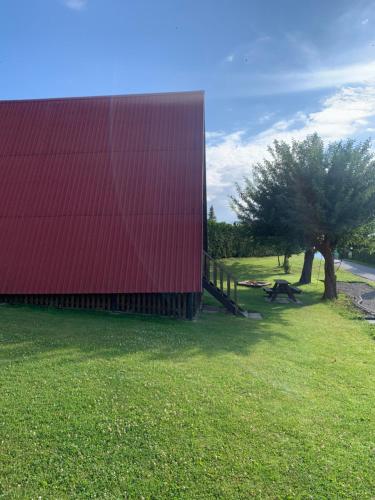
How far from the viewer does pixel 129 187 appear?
10742 millimetres

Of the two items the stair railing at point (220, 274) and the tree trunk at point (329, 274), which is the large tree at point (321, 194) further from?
the stair railing at point (220, 274)

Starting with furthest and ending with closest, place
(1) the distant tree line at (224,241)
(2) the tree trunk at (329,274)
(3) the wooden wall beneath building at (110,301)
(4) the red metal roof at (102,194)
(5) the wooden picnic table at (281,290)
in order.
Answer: (1) the distant tree line at (224,241)
(2) the tree trunk at (329,274)
(5) the wooden picnic table at (281,290)
(3) the wooden wall beneath building at (110,301)
(4) the red metal roof at (102,194)

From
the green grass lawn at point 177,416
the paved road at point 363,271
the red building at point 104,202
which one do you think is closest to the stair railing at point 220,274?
the red building at point 104,202

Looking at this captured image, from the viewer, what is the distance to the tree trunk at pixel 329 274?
14664mm

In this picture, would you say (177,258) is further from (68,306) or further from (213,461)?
(213,461)

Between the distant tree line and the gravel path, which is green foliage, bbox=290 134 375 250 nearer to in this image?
the gravel path

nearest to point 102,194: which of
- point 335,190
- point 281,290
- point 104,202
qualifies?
point 104,202

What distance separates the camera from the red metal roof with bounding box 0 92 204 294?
9.73m

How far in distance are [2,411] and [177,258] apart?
20.5 ft

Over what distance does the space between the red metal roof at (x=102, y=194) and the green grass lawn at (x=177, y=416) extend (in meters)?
2.38

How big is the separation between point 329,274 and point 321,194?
12.4 ft

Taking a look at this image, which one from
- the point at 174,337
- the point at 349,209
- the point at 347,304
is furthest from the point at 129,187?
the point at 347,304

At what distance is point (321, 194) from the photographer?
12906mm

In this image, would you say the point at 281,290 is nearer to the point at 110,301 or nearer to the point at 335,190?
the point at 335,190
